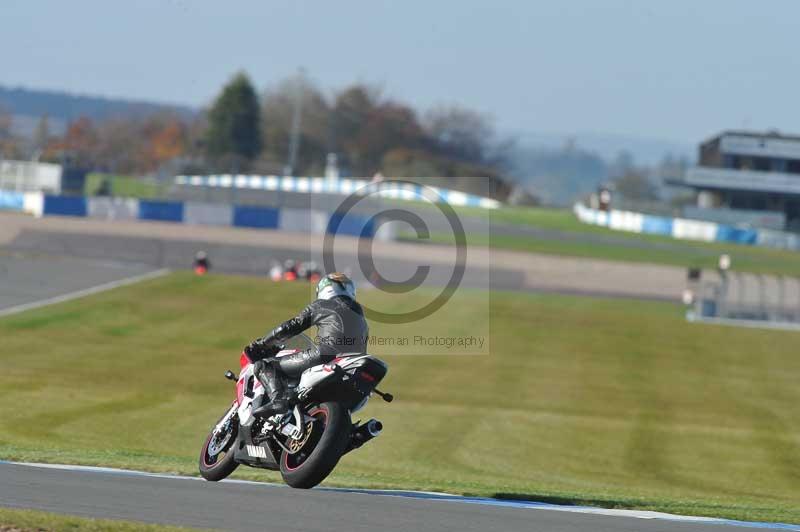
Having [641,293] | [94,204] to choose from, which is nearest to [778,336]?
[641,293]

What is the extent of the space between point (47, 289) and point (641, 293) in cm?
2362

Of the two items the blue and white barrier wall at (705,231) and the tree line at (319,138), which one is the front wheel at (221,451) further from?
the tree line at (319,138)

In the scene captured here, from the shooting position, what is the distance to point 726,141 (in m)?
97.0

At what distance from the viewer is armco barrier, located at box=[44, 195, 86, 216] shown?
5666 cm

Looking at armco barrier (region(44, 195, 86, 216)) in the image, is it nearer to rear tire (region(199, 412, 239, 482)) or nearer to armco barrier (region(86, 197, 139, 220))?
armco barrier (region(86, 197, 139, 220))

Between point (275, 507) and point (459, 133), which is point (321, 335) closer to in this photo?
point (275, 507)

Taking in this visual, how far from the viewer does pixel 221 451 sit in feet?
36.1

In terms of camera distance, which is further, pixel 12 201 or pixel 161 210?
pixel 12 201

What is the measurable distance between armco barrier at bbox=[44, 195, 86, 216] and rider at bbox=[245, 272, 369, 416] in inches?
1889

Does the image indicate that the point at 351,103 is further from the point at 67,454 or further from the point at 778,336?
the point at 67,454

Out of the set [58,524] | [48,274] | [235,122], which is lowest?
[48,274]

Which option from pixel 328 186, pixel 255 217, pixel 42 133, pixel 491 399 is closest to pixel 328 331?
pixel 491 399

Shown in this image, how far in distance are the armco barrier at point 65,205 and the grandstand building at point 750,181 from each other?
4990 centimetres

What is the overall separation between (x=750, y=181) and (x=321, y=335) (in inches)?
3484
